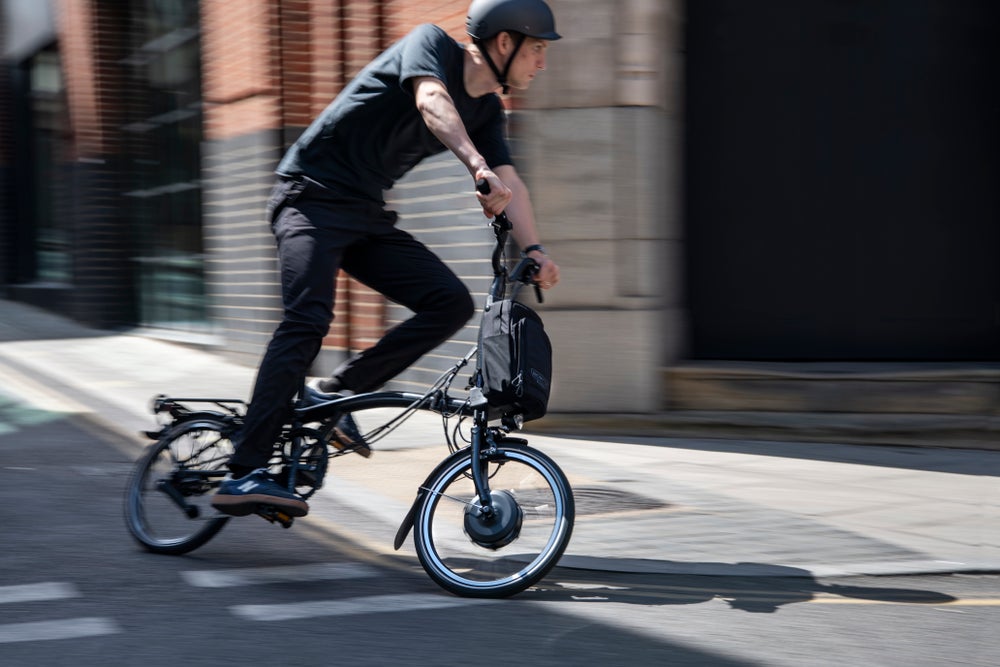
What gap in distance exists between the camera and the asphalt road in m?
3.89

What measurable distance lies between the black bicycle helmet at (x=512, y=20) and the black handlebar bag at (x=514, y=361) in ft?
2.84

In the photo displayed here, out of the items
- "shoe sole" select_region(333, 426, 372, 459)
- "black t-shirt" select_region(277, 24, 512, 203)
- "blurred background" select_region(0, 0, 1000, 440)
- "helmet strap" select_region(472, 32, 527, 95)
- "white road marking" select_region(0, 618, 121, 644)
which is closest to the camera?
"white road marking" select_region(0, 618, 121, 644)

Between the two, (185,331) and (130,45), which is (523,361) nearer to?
(185,331)

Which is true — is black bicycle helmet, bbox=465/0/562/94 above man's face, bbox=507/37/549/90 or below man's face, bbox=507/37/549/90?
above

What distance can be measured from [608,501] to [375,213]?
2018 mm

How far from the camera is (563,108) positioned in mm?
8102

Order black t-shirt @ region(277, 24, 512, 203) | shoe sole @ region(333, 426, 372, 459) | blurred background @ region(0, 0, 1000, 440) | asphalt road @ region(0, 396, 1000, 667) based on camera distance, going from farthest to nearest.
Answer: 1. blurred background @ region(0, 0, 1000, 440)
2. shoe sole @ region(333, 426, 372, 459)
3. black t-shirt @ region(277, 24, 512, 203)
4. asphalt road @ region(0, 396, 1000, 667)

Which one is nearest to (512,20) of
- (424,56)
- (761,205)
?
(424,56)

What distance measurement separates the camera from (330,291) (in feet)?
15.6

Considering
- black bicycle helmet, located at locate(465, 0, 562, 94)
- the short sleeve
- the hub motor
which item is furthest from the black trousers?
black bicycle helmet, located at locate(465, 0, 562, 94)

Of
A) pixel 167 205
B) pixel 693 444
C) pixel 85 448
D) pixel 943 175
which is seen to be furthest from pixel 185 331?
pixel 943 175

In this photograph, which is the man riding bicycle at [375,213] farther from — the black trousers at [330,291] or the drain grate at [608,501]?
the drain grate at [608,501]

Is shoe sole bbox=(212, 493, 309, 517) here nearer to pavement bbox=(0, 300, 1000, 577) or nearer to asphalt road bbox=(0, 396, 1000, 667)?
asphalt road bbox=(0, 396, 1000, 667)

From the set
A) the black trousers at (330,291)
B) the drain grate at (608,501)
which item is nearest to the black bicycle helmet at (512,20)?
the black trousers at (330,291)
